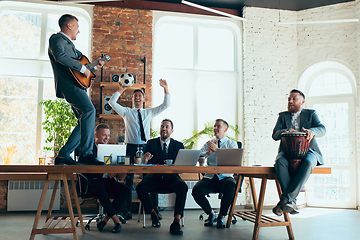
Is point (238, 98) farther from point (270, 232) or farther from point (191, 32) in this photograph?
point (270, 232)

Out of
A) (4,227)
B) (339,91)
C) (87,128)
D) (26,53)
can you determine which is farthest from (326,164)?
(26,53)

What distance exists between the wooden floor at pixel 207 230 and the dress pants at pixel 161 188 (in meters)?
0.29

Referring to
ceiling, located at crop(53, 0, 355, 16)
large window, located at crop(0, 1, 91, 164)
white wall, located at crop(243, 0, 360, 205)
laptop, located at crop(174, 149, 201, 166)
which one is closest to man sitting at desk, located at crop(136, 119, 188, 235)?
laptop, located at crop(174, 149, 201, 166)

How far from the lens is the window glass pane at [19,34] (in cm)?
586

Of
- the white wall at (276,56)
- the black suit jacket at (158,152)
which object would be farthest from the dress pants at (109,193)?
the white wall at (276,56)

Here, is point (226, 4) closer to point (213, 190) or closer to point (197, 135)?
point (197, 135)

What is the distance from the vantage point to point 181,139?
6227 mm

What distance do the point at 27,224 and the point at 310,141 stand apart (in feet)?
12.0

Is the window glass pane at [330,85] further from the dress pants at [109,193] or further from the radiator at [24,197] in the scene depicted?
the radiator at [24,197]

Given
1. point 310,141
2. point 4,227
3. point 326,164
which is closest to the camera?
point 310,141

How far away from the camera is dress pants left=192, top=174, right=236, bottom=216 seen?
3.89 m

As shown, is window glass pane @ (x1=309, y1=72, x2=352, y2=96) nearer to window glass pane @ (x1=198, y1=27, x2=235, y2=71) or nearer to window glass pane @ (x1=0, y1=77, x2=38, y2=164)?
window glass pane @ (x1=198, y1=27, x2=235, y2=71)

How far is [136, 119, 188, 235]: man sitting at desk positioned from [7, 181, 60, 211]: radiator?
213 centimetres

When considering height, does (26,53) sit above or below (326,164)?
above
